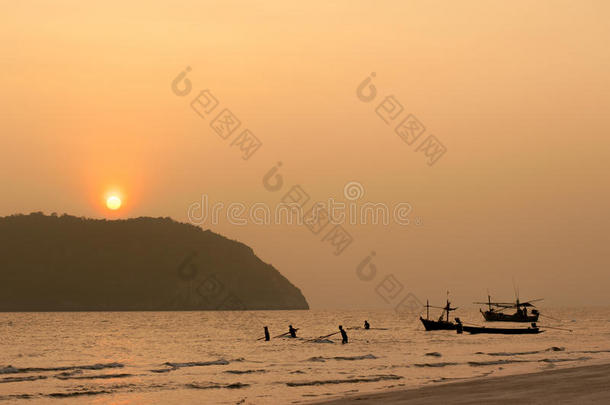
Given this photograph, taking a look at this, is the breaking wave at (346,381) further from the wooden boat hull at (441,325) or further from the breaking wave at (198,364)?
the wooden boat hull at (441,325)

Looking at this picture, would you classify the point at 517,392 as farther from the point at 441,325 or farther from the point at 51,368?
the point at 441,325

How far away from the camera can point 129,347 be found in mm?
93500

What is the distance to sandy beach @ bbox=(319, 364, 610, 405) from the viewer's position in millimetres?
27750

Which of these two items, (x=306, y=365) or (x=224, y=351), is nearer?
(x=306, y=365)

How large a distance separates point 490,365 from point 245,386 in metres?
20.6

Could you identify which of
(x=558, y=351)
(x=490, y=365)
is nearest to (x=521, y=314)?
(x=558, y=351)

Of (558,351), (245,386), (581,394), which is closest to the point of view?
(581,394)

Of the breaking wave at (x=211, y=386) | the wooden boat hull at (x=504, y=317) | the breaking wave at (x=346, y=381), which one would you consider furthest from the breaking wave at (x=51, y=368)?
the wooden boat hull at (x=504, y=317)

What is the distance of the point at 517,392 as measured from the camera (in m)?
30.7

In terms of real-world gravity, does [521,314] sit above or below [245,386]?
above

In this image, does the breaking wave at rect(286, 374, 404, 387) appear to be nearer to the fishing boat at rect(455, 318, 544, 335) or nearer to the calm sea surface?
the calm sea surface

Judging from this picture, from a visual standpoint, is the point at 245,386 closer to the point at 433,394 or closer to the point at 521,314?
the point at 433,394

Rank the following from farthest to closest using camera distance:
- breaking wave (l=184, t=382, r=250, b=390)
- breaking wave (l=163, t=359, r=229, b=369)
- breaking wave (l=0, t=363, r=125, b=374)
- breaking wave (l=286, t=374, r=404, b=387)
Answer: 1. breaking wave (l=163, t=359, r=229, b=369)
2. breaking wave (l=0, t=363, r=125, b=374)
3. breaking wave (l=286, t=374, r=404, b=387)
4. breaking wave (l=184, t=382, r=250, b=390)

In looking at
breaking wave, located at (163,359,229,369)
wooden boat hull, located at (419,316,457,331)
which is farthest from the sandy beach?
wooden boat hull, located at (419,316,457,331)
